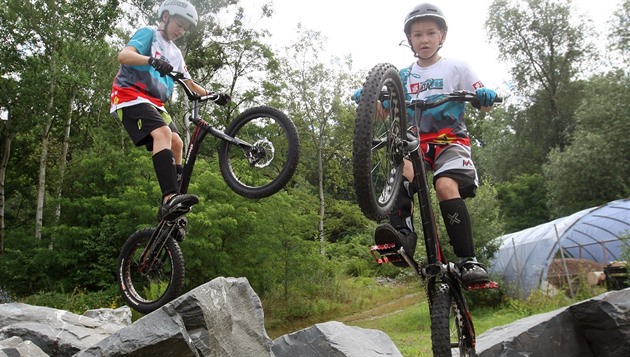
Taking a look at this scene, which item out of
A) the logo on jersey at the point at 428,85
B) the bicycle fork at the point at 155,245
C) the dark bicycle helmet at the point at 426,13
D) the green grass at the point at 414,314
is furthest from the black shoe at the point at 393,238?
the green grass at the point at 414,314

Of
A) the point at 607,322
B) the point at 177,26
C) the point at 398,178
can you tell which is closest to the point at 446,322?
the point at 398,178

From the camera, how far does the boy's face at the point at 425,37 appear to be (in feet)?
13.3

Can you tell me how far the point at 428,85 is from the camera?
13.7ft

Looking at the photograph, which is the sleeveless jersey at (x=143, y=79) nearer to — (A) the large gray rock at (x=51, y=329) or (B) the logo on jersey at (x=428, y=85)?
(B) the logo on jersey at (x=428, y=85)

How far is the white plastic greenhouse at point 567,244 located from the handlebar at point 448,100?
629 inches

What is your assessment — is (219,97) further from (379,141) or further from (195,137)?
(379,141)

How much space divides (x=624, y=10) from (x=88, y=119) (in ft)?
93.6

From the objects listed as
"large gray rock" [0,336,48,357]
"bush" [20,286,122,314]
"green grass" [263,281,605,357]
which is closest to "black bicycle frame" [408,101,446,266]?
"large gray rock" [0,336,48,357]

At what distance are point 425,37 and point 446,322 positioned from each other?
1970mm

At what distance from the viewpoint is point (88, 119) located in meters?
26.1

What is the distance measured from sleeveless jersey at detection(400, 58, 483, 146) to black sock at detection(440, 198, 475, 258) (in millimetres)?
446

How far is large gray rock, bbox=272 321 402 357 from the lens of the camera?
25.1 ft

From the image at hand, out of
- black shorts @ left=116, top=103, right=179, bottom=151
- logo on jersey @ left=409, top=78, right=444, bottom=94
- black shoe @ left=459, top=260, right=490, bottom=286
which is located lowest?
black shoe @ left=459, top=260, right=490, bottom=286

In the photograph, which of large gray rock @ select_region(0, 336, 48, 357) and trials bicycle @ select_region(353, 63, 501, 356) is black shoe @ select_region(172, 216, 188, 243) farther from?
large gray rock @ select_region(0, 336, 48, 357)
